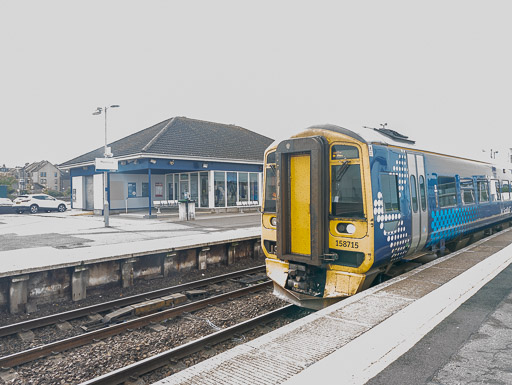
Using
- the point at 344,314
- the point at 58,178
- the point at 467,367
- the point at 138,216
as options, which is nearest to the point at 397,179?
the point at 344,314

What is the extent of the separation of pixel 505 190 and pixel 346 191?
10.9 meters

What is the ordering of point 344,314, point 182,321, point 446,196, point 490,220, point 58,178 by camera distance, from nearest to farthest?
1. point 344,314
2. point 182,321
3. point 446,196
4. point 490,220
5. point 58,178

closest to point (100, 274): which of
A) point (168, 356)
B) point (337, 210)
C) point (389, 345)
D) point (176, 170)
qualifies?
point (168, 356)

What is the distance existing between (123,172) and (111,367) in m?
20.8

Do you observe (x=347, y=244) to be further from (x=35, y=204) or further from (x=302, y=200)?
(x=35, y=204)

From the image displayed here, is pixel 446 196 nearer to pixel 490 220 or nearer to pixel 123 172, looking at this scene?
pixel 490 220

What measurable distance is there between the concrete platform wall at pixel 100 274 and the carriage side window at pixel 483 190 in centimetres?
709

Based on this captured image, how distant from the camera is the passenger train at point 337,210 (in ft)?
18.9

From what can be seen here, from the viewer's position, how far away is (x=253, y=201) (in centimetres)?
2569

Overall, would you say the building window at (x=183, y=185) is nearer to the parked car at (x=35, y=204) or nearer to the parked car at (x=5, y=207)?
the parked car at (x=35, y=204)

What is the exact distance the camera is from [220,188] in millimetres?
23688

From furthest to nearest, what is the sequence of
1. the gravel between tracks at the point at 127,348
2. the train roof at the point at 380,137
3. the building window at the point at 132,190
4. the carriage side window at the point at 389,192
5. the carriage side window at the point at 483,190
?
the building window at the point at 132,190 → the carriage side window at the point at 483,190 → the carriage side window at the point at 389,192 → the train roof at the point at 380,137 → the gravel between tracks at the point at 127,348

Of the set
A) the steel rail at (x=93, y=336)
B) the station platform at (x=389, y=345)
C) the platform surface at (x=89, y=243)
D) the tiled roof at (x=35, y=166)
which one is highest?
the tiled roof at (x=35, y=166)

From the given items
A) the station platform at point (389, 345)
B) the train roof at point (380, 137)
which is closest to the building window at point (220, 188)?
the train roof at point (380, 137)
